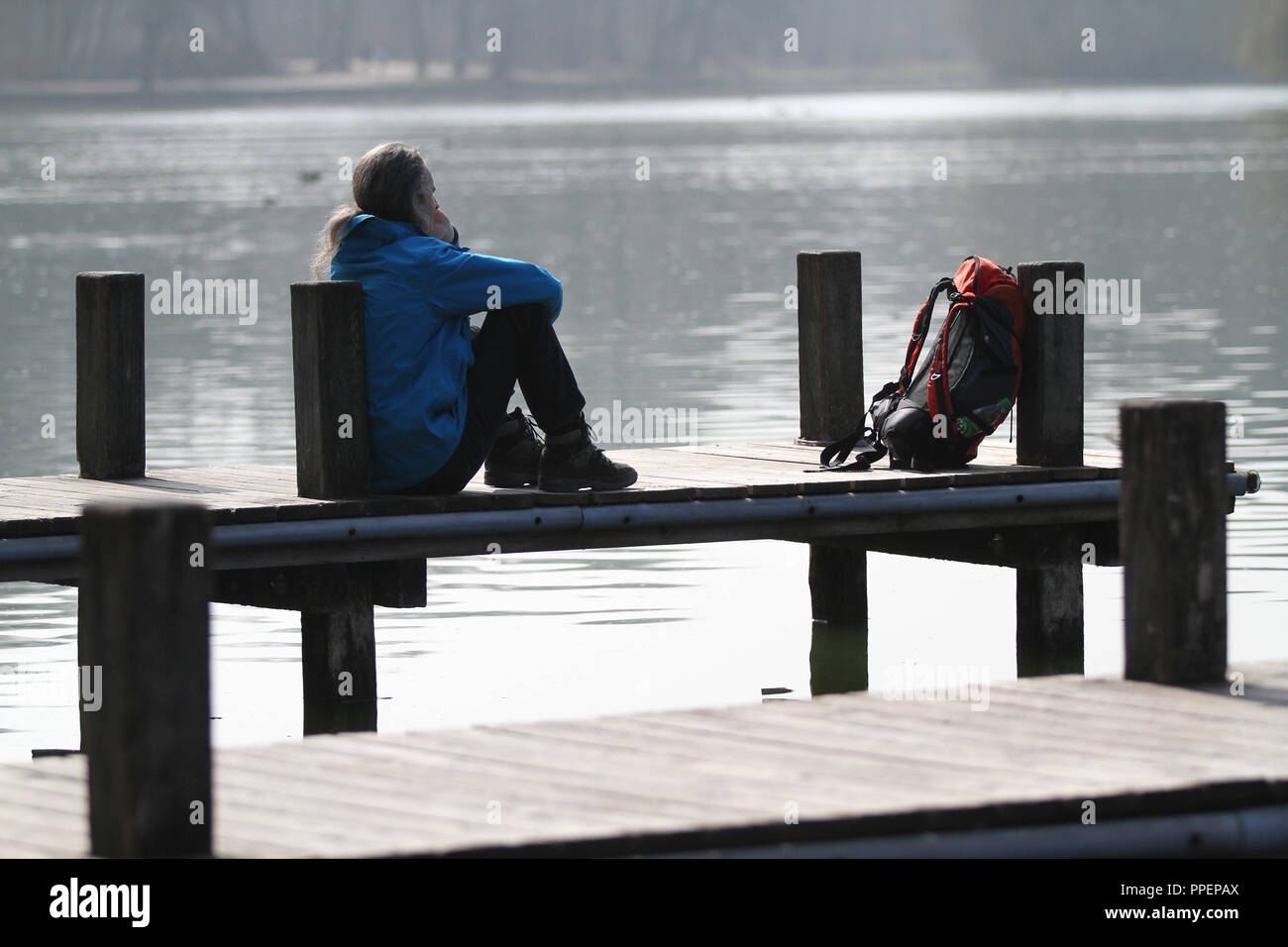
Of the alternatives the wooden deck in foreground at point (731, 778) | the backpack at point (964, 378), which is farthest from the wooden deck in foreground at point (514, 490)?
the wooden deck in foreground at point (731, 778)

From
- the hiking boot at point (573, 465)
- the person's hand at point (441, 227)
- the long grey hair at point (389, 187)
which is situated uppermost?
the long grey hair at point (389, 187)

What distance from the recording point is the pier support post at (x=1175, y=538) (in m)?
6.61

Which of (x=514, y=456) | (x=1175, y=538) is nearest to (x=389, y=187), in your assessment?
(x=514, y=456)

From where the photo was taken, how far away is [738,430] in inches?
658

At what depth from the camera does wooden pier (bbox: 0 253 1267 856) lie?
5254 mm

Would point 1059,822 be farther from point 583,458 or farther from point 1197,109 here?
point 1197,109

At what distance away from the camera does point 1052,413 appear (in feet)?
31.0

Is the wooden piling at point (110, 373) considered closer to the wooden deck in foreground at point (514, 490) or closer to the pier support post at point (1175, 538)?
the wooden deck in foreground at point (514, 490)

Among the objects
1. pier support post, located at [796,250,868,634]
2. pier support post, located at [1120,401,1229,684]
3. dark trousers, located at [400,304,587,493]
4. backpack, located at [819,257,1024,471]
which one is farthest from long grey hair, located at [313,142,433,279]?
pier support post, located at [1120,401,1229,684]

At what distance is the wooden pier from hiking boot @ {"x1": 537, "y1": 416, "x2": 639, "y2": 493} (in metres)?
0.08

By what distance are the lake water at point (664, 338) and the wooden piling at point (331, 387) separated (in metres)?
1.33

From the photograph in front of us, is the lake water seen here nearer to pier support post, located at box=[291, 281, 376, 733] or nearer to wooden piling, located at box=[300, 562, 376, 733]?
wooden piling, located at box=[300, 562, 376, 733]

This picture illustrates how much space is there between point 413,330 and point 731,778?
124 inches

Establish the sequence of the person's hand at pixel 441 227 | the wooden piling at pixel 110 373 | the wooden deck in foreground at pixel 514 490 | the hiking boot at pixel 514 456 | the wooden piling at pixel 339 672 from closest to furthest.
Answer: the wooden deck in foreground at pixel 514 490 → the person's hand at pixel 441 227 → the hiking boot at pixel 514 456 → the wooden piling at pixel 339 672 → the wooden piling at pixel 110 373
